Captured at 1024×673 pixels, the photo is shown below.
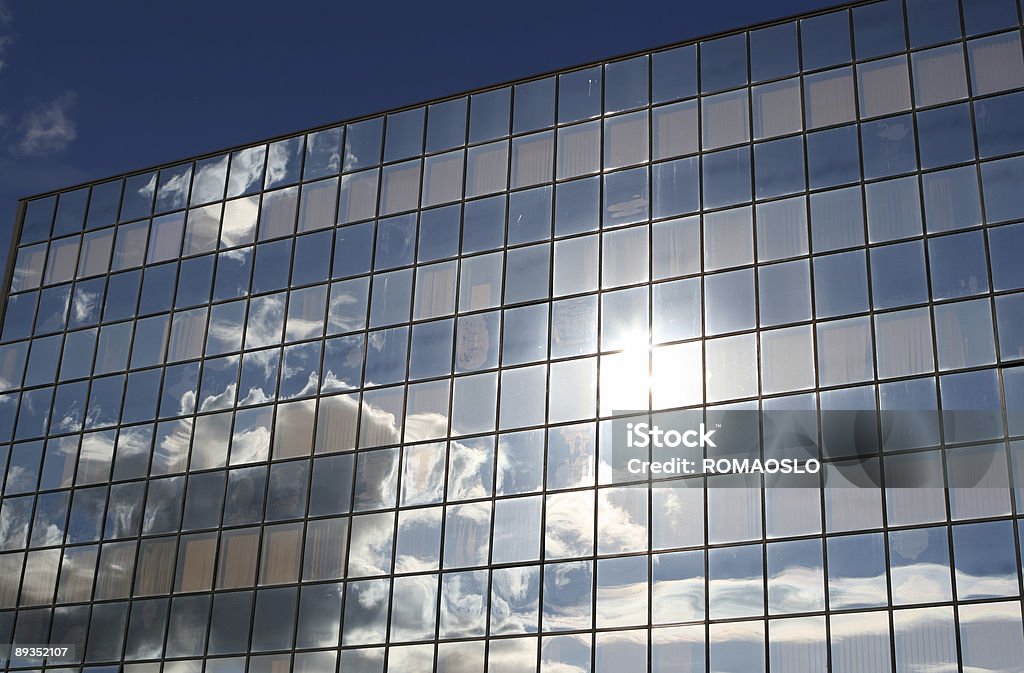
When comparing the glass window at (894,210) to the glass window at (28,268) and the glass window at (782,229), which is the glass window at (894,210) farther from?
the glass window at (28,268)

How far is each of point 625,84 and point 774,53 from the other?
4.88m

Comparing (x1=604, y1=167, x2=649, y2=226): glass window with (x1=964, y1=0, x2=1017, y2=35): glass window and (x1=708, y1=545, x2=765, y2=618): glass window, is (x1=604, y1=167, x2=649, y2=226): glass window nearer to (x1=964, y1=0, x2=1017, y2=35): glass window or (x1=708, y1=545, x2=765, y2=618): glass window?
(x1=964, y1=0, x2=1017, y2=35): glass window

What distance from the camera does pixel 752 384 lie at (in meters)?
37.5

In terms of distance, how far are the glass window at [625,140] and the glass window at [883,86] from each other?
265 inches

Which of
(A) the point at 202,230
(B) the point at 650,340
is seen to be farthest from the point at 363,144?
(B) the point at 650,340

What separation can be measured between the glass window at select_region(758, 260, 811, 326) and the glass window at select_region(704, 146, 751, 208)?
2.69m

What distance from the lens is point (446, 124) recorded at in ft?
151

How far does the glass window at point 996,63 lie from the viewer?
3838 centimetres

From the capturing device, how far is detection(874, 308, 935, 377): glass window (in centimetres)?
3584

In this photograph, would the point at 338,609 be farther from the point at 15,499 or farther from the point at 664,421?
the point at 15,499

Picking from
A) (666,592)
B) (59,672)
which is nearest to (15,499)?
(59,672)

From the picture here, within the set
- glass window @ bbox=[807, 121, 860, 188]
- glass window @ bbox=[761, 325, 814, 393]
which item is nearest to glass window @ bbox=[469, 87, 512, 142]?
glass window @ bbox=[807, 121, 860, 188]

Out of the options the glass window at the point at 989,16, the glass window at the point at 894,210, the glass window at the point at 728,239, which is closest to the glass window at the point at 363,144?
the glass window at the point at 728,239

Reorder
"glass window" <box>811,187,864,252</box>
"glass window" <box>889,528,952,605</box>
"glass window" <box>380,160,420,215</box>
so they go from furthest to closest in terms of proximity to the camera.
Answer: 1. "glass window" <box>380,160,420,215</box>
2. "glass window" <box>811,187,864,252</box>
3. "glass window" <box>889,528,952,605</box>
